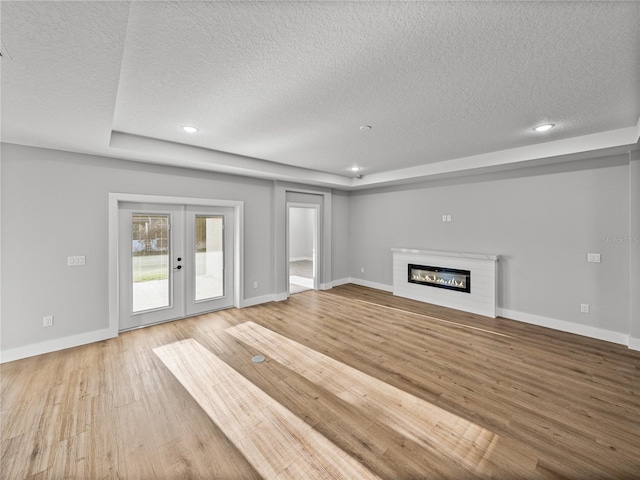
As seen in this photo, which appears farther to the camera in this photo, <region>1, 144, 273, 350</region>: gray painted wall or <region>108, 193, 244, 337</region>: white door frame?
<region>108, 193, 244, 337</region>: white door frame

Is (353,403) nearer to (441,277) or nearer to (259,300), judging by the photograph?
(259,300)

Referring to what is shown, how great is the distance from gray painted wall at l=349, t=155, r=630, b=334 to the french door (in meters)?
4.15

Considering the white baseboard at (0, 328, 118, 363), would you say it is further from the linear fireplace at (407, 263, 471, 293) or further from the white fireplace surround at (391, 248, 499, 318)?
the linear fireplace at (407, 263, 471, 293)

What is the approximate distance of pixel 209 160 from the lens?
4164 millimetres

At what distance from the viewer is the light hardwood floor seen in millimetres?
1839

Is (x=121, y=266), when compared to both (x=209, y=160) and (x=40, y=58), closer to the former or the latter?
(x=209, y=160)

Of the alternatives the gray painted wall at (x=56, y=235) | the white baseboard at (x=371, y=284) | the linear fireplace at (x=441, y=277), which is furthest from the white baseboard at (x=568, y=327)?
the gray painted wall at (x=56, y=235)

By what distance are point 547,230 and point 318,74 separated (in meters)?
4.35

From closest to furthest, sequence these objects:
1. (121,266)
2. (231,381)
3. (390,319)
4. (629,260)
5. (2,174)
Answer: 1. (231,381)
2. (2,174)
3. (629,260)
4. (121,266)
5. (390,319)

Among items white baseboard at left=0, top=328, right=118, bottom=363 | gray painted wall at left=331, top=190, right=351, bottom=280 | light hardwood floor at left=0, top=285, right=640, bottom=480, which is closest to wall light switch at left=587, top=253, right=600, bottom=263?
light hardwood floor at left=0, top=285, right=640, bottom=480

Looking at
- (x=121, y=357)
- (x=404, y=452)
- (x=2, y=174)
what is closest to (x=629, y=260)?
(x=404, y=452)

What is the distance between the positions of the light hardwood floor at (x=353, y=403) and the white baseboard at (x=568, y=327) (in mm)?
164

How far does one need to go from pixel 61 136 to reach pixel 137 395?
9.30ft

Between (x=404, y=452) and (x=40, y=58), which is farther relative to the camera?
(x=404, y=452)
